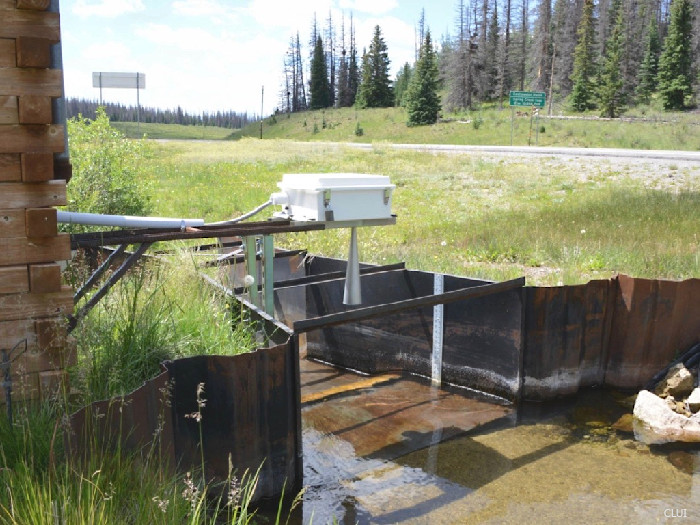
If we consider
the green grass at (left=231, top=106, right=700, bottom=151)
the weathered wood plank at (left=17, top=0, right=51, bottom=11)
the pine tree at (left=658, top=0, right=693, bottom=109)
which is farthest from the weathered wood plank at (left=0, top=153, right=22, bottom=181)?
the pine tree at (left=658, top=0, right=693, bottom=109)

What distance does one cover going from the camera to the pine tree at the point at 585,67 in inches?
2292

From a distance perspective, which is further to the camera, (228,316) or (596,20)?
(596,20)

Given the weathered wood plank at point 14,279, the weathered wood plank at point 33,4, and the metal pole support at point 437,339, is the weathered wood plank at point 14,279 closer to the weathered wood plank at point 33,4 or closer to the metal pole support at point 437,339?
the weathered wood plank at point 33,4

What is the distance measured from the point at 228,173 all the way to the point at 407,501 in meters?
21.3

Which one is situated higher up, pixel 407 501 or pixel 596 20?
pixel 596 20

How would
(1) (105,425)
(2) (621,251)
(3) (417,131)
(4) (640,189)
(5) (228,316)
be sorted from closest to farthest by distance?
(1) (105,425)
(5) (228,316)
(2) (621,251)
(4) (640,189)
(3) (417,131)

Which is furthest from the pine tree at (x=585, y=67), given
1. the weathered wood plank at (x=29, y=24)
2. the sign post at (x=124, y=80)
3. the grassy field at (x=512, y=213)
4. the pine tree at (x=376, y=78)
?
the weathered wood plank at (x=29, y=24)

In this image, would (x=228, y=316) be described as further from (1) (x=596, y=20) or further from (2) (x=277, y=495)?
(1) (x=596, y=20)

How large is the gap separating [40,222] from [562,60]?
69.0 metres

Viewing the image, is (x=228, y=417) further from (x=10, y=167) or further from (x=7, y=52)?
(x=7, y=52)

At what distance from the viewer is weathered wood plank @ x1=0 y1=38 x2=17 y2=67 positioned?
3.64 meters

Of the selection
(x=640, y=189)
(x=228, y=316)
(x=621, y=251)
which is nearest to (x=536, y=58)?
(x=640, y=189)

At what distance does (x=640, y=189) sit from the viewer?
54.1 feet

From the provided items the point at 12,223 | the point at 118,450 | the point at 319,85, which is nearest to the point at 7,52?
the point at 12,223
